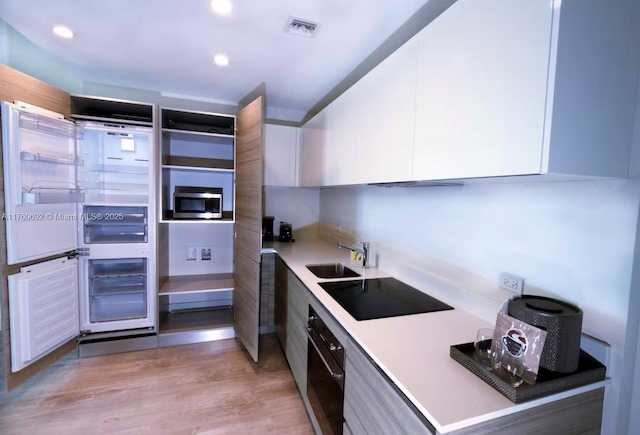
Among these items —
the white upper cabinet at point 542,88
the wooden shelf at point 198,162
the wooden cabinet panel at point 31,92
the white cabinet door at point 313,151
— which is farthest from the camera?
the wooden shelf at point 198,162

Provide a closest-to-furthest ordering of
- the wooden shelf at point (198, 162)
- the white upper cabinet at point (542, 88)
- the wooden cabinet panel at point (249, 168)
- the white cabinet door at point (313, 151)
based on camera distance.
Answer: the white upper cabinet at point (542, 88) < the wooden cabinet panel at point (249, 168) < the white cabinet door at point (313, 151) < the wooden shelf at point (198, 162)

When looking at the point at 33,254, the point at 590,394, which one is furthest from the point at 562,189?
the point at 33,254

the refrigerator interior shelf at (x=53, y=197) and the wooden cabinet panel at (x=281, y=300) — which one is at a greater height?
the refrigerator interior shelf at (x=53, y=197)

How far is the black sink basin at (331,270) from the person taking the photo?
216cm

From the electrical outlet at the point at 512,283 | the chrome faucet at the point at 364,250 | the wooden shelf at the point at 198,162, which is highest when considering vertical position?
the wooden shelf at the point at 198,162

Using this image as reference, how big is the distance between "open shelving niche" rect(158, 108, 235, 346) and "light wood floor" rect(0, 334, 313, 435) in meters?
0.28

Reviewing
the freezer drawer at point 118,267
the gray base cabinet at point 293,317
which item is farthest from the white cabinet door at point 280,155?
the freezer drawer at point 118,267

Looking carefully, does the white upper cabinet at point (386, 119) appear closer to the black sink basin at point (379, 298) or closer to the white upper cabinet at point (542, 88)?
the white upper cabinet at point (542, 88)

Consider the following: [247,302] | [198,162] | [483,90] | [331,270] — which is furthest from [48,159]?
[483,90]

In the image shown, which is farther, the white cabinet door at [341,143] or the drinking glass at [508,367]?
the white cabinet door at [341,143]

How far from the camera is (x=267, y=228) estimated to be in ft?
10.3

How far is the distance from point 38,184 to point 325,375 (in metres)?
2.32

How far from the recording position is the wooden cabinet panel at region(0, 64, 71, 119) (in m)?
1.78

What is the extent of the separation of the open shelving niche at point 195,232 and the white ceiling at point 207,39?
16.2 inches
